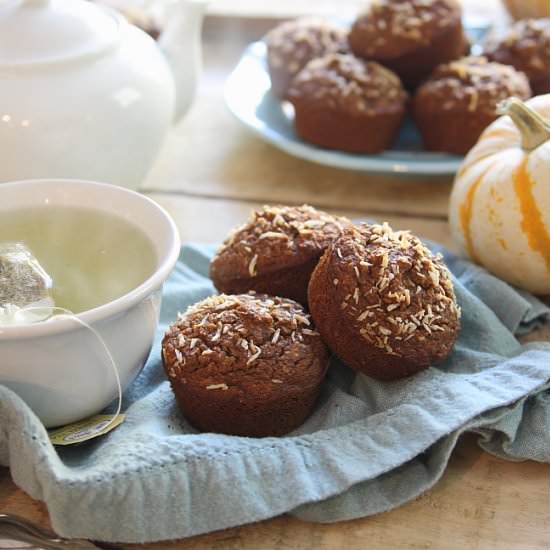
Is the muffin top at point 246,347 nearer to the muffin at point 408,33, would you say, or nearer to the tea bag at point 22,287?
the tea bag at point 22,287

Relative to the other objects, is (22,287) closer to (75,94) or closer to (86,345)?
Answer: (86,345)

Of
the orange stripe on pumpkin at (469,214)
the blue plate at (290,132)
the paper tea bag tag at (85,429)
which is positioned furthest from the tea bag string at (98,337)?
the blue plate at (290,132)

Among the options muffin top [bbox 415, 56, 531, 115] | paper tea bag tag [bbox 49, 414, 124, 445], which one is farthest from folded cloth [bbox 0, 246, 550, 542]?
muffin top [bbox 415, 56, 531, 115]

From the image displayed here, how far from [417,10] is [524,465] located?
3.36ft

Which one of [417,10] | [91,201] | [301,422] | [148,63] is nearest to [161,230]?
[91,201]

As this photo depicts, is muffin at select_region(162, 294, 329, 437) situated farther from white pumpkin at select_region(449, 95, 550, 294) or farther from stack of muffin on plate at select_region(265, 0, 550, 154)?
stack of muffin on plate at select_region(265, 0, 550, 154)

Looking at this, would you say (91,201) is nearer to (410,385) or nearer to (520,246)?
(410,385)

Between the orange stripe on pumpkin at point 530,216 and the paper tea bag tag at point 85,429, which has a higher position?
the orange stripe on pumpkin at point 530,216

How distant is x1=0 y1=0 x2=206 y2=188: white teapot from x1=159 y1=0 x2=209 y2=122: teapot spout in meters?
0.20

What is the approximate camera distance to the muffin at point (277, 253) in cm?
112

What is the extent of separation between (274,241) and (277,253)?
2 centimetres

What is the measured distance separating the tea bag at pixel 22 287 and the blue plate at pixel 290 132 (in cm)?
75

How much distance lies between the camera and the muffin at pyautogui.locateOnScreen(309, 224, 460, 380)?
100 cm

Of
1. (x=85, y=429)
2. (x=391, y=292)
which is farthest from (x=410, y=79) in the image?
(x=85, y=429)
